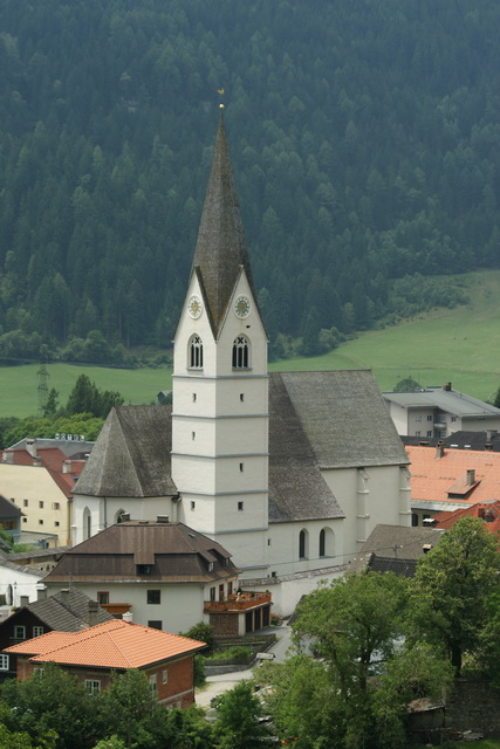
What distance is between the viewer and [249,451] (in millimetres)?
81625

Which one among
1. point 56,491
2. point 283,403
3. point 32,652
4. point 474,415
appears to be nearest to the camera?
point 32,652

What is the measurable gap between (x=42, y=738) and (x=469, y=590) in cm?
1458

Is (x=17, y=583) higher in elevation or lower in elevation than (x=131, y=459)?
lower

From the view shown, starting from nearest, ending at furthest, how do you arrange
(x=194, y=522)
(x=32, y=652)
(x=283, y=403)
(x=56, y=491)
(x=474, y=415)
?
(x=32, y=652) → (x=194, y=522) → (x=283, y=403) → (x=56, y=491) → (x=474, y=415)

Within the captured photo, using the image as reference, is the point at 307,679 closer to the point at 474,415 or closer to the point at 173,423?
the point at 173,423

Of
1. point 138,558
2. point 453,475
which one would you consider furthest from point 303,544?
point 453,475

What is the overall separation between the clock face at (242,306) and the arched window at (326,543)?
971 centimetres

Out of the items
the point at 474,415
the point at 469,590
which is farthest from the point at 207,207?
the point at 474,415

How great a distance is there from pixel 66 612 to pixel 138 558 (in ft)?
22.3

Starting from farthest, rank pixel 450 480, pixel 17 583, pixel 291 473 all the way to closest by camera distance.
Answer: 1. pixel 450 480
2. pixel 291 473
3. pixel 17 583

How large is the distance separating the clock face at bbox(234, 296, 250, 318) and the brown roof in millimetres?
9621

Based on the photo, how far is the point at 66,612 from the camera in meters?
66.9

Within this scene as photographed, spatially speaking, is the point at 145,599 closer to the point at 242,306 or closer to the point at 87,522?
the point at 87,522

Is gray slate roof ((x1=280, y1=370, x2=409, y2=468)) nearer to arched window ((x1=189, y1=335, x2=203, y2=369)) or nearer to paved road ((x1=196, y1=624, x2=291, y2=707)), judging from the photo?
arched window ((x1=189, y1=335, x2=203, y2=369))
